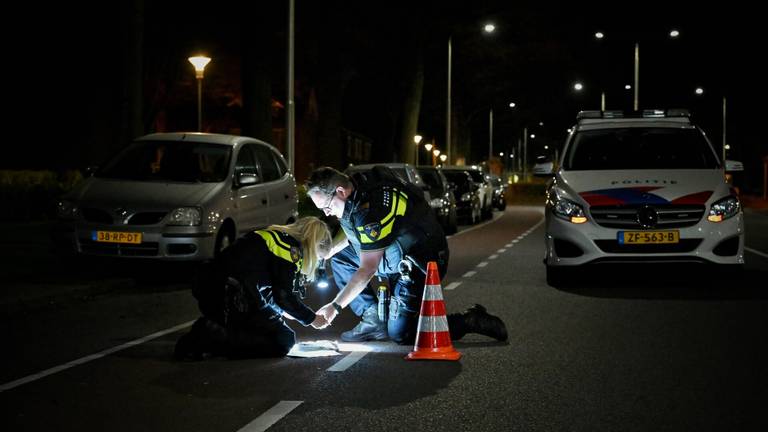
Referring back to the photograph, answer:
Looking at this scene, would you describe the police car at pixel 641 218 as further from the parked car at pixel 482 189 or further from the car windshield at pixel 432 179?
the parked car at pixel 482 189

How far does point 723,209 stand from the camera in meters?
12.7

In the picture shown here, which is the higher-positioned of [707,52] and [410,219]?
[707,52]

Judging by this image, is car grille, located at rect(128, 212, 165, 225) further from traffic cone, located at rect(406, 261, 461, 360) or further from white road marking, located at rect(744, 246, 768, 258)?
white road marking, located at rect(744, 246, 768, 258)

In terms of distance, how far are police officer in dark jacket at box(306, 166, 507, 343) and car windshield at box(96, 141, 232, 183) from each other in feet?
20.0

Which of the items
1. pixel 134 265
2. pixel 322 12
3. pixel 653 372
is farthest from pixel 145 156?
pixel 322 12

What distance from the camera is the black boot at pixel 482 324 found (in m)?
8.91

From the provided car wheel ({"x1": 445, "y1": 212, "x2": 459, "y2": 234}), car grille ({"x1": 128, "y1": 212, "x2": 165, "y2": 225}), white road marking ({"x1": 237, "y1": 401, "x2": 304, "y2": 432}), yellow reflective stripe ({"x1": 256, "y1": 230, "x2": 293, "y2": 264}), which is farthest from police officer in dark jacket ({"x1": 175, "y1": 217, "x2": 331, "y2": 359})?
car wheel ({"x1": 445, "y1": 212, "x2": 459, "y2": 234})

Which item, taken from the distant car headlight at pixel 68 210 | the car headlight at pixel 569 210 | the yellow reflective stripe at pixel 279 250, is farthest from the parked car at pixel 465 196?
the yellow reflective stripe at pixel 279 250

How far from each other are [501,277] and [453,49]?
48673mm

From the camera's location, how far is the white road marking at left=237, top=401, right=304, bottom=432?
20.0 feet

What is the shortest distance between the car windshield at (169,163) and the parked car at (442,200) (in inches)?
392

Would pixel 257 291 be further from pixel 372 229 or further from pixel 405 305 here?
pixel 405 305

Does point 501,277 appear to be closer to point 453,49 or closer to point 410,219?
point 410,219

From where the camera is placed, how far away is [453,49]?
62.5 m
